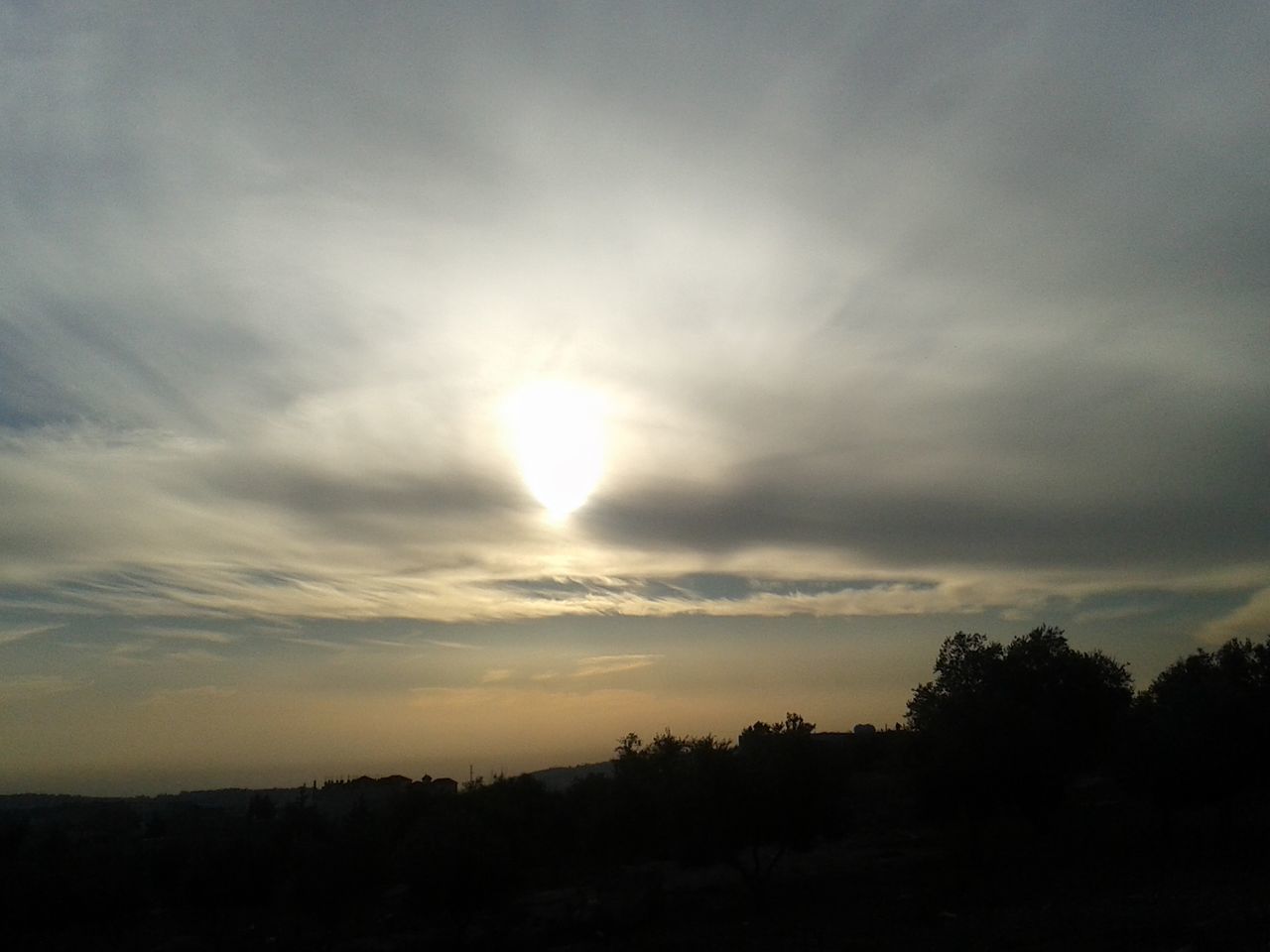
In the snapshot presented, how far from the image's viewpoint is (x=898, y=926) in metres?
32.5

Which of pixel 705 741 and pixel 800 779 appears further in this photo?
pixel 705 741

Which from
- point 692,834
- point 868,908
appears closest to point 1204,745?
point 868,908

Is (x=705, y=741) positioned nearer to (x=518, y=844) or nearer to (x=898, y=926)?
(x=518, y=844)

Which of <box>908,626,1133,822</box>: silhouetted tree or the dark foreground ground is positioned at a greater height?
<box>908,626,1133,822</box>: silhouetted tree

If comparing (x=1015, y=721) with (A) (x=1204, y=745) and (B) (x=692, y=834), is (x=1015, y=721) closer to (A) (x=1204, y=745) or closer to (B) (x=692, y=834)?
(A) (x=1204, y=745)

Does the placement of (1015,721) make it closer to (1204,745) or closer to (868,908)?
(1204,745)

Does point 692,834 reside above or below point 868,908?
above

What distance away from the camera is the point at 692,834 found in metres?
41.2

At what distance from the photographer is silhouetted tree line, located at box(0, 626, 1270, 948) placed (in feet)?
130

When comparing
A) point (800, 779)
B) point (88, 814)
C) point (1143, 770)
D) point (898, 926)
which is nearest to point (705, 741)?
point (800, 779)

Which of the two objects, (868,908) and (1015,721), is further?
(1015,721)

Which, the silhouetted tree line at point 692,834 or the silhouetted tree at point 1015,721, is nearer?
the silhouetted tree line at point 692,834

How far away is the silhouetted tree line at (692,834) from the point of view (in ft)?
130

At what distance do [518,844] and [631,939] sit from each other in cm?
584
